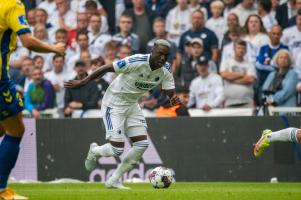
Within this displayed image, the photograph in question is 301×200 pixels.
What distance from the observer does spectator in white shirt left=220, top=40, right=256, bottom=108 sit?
66.1 ft

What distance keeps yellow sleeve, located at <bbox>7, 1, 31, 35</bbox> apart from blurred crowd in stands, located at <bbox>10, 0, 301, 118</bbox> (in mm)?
7512

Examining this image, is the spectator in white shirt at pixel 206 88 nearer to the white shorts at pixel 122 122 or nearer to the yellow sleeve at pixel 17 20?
the white shorts at pixel 122 122

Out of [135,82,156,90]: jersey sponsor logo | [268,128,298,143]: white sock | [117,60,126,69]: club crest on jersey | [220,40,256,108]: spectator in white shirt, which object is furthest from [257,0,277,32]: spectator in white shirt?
[117,60,126,69]: club crest on jersey

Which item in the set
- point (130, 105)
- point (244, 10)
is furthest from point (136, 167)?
A: point (244, 10)

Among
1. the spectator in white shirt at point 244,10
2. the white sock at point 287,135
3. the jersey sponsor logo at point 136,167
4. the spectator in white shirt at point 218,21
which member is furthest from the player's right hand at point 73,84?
the spectator in white shirt at point 244,10

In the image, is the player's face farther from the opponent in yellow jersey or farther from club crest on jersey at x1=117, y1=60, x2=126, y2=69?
the opponent in yellow jersey

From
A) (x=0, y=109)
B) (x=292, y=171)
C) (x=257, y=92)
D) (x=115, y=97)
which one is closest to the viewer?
(x=0, y=109)

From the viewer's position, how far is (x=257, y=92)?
20328 millimetres

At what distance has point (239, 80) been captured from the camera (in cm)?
2022

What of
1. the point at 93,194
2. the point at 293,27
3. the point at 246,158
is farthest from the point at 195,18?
the point at 93,194

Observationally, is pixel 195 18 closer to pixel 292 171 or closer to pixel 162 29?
pixel 162 29

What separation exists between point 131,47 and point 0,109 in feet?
34.9

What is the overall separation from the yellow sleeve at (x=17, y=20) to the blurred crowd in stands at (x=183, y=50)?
296 inches

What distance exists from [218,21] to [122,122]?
6.84 meters
